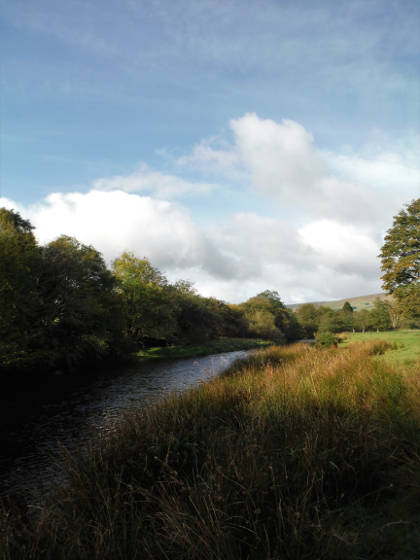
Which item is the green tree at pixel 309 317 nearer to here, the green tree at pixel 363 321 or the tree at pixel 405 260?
the green tree at pixel 363 321

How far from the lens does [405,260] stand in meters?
31.4

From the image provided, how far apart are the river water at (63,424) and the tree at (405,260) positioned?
81.4 feet

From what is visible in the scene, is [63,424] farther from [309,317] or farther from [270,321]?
[309,317]

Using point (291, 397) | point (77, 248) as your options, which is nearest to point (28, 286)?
point (77, 248)

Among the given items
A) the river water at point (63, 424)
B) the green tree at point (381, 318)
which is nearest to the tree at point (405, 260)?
the river water at point (63, 424)

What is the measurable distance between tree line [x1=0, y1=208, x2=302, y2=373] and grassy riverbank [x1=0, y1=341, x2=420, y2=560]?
16.3m

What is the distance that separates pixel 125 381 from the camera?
2038 centimetres

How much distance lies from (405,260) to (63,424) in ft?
112

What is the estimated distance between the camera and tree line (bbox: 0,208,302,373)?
62.2ft

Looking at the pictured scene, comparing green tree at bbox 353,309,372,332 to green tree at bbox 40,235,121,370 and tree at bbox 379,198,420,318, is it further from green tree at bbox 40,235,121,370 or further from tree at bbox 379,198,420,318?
green tree at bbox 40,235,121,370

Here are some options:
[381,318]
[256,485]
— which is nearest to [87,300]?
[256,485]

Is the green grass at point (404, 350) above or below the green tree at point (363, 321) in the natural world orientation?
above

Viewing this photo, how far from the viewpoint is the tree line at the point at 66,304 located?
62.2 ft

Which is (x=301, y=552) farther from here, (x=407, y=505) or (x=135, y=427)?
(x=135, y=427)
